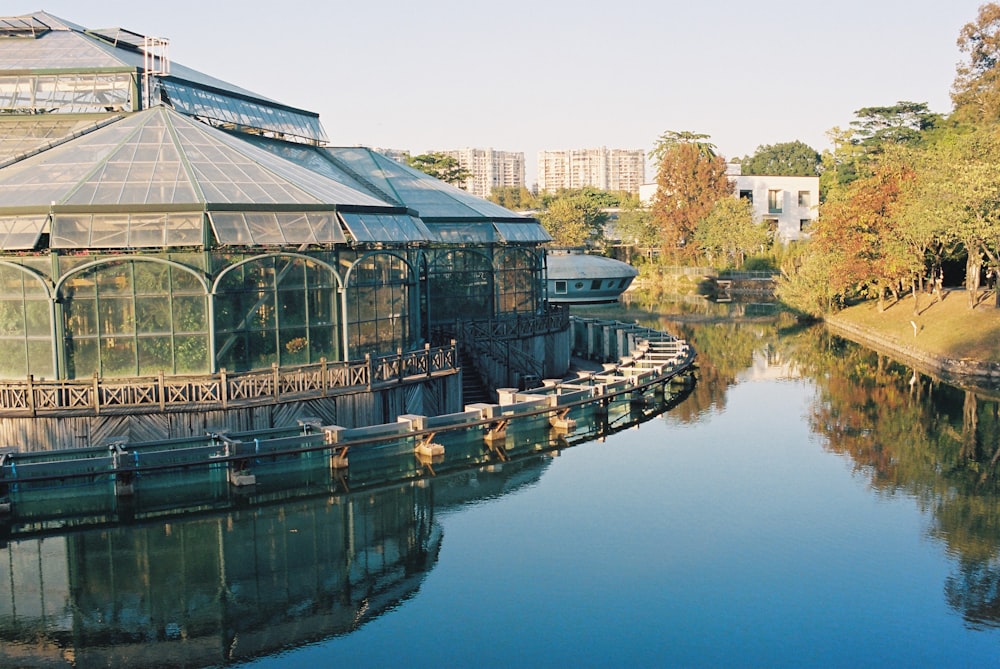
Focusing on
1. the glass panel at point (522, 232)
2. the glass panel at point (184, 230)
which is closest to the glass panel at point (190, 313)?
the glass panel at point (184, 230)

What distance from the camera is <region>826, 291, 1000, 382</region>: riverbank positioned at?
47.6m

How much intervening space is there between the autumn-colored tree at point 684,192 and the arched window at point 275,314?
9089 centimetres

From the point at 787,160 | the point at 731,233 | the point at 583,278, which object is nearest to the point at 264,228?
the point at 583,278

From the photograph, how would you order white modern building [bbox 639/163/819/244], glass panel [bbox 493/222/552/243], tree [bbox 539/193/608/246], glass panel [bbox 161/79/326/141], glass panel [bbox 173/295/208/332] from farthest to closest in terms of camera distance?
1. white modern building [bbox 639/163/819/244]
2. tree [bbox 539/193/608/246]
3. glass panel [bbox 493/222/552/243]
4. glass panel [bbox 161/79/326/141]
5. glass panel [bbox 173/295/208/332]

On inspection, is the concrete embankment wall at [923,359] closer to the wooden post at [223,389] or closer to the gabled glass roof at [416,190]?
the gabled glass roof at [416,190]

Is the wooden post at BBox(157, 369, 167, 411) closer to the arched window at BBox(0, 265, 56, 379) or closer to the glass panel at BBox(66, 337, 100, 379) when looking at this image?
the glass panel at BBox(66, 337, 100, 379)

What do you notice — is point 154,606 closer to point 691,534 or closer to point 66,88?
point 691,534

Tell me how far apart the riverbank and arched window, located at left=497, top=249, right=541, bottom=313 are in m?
19.3

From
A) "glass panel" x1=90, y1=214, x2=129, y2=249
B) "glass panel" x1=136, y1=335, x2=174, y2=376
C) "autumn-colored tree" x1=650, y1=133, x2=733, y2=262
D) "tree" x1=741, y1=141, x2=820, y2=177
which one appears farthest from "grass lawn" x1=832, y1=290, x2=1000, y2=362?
"tree" x1=741, y1=141, x2=820, y2=177

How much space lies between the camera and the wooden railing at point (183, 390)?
91.8 ft

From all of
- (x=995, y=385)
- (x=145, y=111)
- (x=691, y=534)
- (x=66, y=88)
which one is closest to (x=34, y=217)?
(x=145, y=111)

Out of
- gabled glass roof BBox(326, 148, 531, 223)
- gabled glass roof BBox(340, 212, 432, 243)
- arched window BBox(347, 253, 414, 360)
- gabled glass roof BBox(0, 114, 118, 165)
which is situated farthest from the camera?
gabled glass roof BBox(326, 148, 531, 223)

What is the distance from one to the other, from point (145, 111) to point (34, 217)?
9.06 metres

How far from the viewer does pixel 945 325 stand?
179ft
